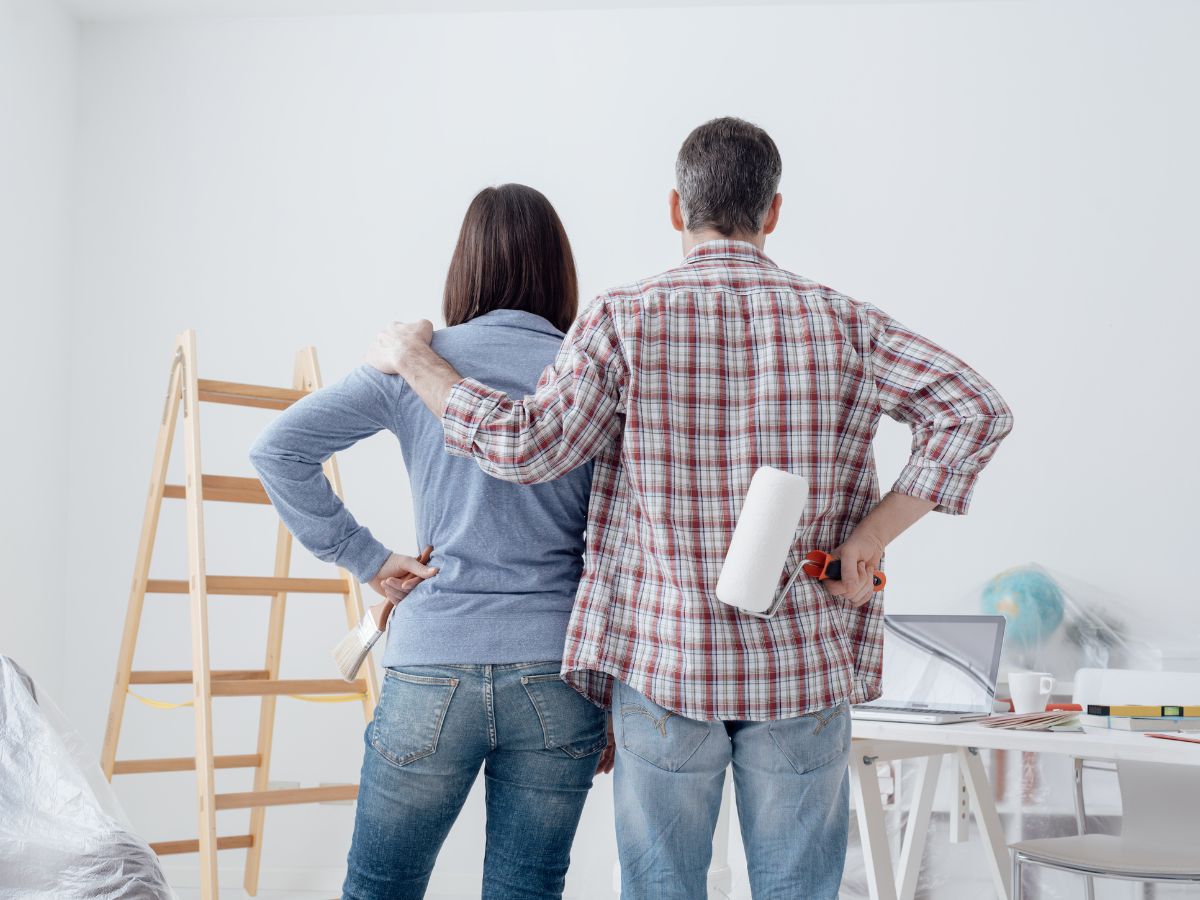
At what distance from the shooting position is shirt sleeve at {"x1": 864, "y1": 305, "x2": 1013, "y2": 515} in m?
1.25

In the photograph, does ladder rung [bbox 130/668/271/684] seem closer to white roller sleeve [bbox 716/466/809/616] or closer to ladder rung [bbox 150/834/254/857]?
ladder rung [bbox 150/834/254/857]

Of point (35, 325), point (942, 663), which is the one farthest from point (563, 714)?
point (35, 325)

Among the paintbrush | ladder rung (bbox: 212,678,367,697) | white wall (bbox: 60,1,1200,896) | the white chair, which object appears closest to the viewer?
the paintbrush

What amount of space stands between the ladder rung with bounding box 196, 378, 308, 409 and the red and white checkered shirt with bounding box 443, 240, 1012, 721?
4.93 ft

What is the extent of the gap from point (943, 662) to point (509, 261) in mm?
1438

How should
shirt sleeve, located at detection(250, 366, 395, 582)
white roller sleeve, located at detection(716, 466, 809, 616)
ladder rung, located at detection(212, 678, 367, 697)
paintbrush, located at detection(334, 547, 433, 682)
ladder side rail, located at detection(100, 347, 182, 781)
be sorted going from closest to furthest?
1. white roller sleeve, located at detection(716, 466, 809, 616)
2. shirt sleeve, located at detection(250, 366, 395, 582)
3. paintbrush, located at detection(334, 547, 433, 682)
4. ladder rung, located at detection(212, 678, 367, 697)
5. ladder side rail, located at detection(100, 347, 182, 781)

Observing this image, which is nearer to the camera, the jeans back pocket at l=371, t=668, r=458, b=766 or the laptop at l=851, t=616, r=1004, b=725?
the jeans back pocket at l=371, t=668, r=458, b=766

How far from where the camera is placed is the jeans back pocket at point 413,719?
4.01 feet

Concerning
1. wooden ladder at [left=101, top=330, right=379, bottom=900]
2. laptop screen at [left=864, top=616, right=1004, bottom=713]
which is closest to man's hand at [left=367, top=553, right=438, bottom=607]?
wooden ladder at [left=101, top=330, right=379, bottom=900]

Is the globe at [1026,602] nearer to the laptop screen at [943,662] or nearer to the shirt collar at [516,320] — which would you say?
the laptop screen at [943,662]

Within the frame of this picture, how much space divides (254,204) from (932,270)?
217 cm

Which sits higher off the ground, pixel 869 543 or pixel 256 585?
pixel 869 543

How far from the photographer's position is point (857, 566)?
1.23 m

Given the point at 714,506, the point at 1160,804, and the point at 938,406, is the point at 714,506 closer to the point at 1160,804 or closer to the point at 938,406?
the point at 938,406
